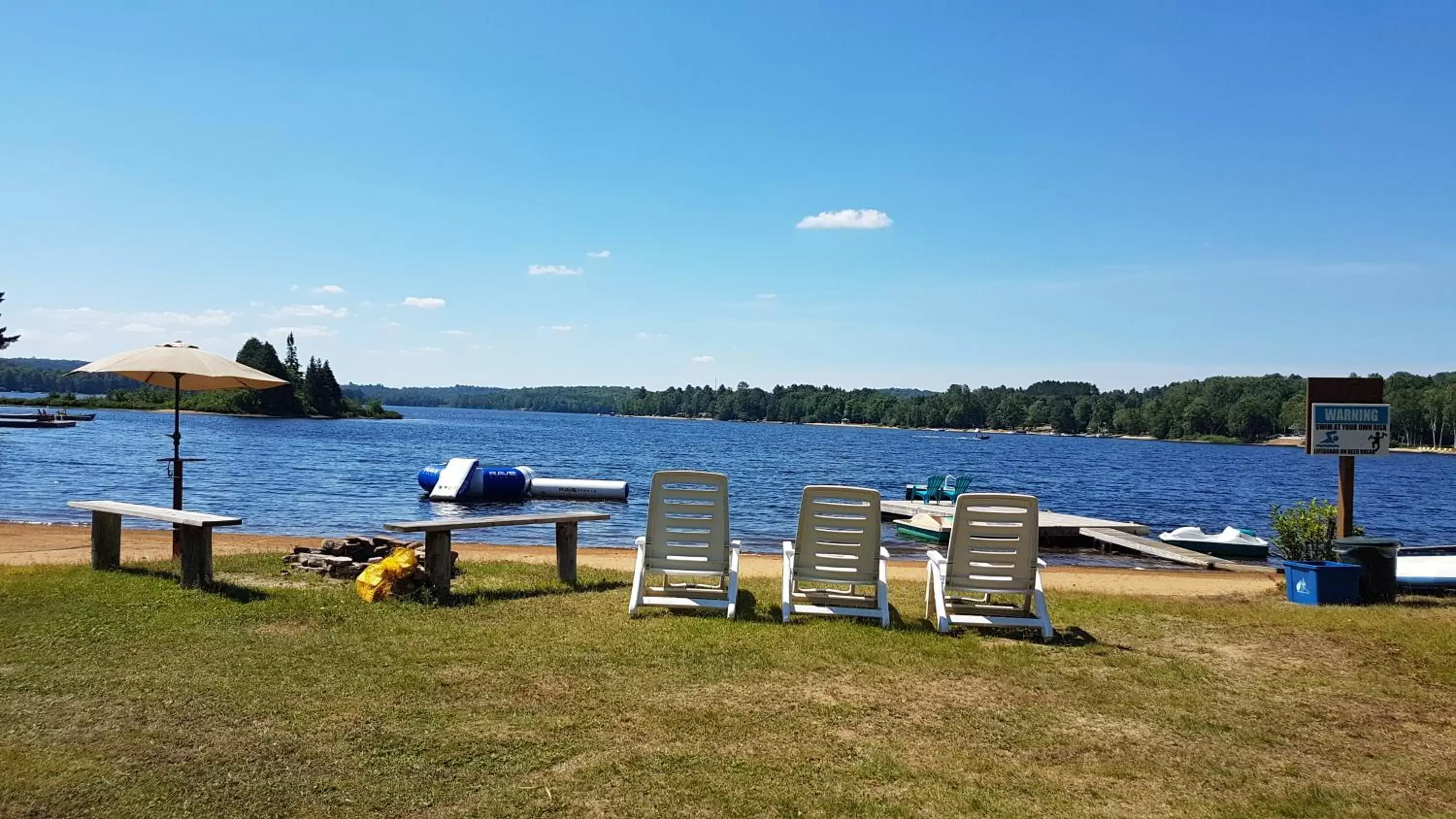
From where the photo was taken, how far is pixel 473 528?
9.52 metres

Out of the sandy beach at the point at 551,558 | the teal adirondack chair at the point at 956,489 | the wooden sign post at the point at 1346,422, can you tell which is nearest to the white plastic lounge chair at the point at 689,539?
the sandy beach at the point at 551,558

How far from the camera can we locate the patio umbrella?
36.4ft

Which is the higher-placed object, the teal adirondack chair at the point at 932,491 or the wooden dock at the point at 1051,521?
the teal adirondack chair at the point at 932,491

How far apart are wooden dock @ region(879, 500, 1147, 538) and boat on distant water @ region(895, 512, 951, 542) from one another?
2.06ft

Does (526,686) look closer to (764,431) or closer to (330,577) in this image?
(330,577)

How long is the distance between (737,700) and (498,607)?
3669 millimetres

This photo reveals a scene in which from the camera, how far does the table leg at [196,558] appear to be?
359 inches

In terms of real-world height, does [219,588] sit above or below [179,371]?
below

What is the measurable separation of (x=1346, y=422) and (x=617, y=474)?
4141 centimetres

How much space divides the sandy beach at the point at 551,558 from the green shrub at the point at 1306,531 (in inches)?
29.2

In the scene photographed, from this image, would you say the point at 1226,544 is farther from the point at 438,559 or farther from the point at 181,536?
the point at 181,536

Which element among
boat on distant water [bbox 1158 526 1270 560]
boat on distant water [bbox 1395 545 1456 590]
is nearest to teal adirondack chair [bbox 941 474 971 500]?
boat on distant water [bbox 1158 526 1270 560]

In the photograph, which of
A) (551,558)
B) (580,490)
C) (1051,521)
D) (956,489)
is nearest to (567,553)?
(551,558)

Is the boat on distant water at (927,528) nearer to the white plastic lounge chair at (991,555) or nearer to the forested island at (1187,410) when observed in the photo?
the white plastic lounge chair at (991,555)
